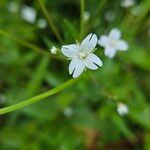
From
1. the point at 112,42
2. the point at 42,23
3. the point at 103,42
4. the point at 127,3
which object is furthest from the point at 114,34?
the point at 42,23

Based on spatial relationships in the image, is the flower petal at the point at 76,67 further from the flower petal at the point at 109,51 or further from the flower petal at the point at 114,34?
the flower petal at the point at 114,34

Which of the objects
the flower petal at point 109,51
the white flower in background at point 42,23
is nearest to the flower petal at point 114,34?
the flower petal at point 109,51

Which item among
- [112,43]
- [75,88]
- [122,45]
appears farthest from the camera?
[75,88]

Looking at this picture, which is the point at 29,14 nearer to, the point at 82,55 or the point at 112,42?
the point at 112,42

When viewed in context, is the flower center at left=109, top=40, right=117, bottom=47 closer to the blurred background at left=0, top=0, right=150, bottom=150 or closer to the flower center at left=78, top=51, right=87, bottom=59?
the blurred background at left=0, top=0, right=150, bottom=150

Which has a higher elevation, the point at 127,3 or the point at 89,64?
the point at 127,3

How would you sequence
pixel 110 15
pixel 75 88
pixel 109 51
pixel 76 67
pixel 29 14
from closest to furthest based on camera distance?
pixel 76 67 → pixel 109 51 → pixel 75 88 → pixel 110 15 → pixel 29 14

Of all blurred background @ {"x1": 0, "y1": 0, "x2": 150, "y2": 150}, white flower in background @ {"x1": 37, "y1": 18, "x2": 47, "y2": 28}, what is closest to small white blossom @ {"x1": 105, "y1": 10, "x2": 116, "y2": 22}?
blurred background @ {"x1": 0, "y1": 0, "x2": 150, "y2": 150}

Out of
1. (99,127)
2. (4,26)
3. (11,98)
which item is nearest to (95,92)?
(99,127)
